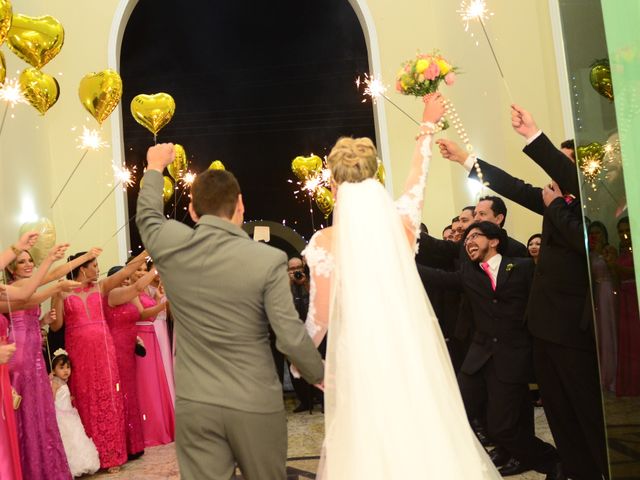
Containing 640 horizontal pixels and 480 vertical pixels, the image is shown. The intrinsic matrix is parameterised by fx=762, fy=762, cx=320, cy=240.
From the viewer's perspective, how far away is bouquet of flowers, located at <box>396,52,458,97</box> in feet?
11.7

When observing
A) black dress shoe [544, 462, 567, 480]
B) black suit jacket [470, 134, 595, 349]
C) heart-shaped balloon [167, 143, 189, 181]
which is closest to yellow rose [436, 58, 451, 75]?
black suit jacket [470, 134, 595, 349]

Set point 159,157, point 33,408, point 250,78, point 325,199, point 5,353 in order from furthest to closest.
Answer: point 250,78 < point 325,199 < point 33,408 < point 5,353 < point 159,157

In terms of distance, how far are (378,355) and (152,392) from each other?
13.3ft

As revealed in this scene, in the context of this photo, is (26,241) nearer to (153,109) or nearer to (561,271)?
(153,109)

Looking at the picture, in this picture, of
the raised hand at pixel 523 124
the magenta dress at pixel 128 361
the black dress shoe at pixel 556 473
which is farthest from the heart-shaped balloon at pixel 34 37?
the black dress shoe at pixel 556 473

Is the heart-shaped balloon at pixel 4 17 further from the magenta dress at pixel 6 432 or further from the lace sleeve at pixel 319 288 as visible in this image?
the lace sleeve at pixel 319 288

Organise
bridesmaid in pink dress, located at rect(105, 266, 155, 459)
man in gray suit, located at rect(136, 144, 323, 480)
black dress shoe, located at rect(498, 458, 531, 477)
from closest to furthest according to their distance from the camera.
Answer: man in gray suit, located at rect(136, 144, 323, 480), black dress shoe, located at rect(498, 458, 531, 477), bridesmaid in pink dress, located at rect(105, 266, 155, 459)

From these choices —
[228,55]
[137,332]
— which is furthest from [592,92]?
[228,55]

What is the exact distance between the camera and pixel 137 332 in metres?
6.23

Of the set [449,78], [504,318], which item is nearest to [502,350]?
[504,318]

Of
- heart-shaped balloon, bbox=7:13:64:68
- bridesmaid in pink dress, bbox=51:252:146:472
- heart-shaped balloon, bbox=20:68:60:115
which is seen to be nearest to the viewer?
heart-shaped balloon, bbox=7:13:64:68

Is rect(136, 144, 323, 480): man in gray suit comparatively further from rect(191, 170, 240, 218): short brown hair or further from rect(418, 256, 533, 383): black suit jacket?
rect(418, 256, 533, 383): black suit jacket

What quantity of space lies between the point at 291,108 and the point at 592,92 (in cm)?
975

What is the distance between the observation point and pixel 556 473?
4012 mm
